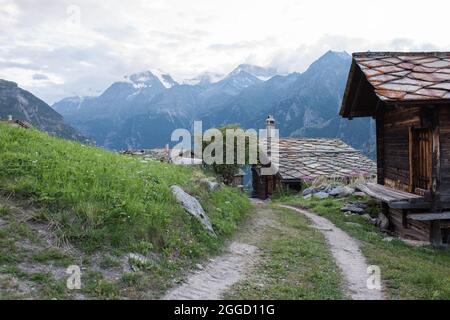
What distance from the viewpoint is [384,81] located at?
11977 millimetres

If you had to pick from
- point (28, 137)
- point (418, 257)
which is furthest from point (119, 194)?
point (418, 257)

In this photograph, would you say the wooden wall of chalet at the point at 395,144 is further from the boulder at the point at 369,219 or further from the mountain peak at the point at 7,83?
the mountain peak at the point at 7,83

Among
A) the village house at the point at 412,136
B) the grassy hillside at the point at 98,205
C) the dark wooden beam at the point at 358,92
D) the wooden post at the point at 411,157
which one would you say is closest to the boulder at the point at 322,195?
the village house at the point at 412,136

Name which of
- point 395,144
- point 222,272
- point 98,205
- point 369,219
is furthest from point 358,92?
point 98,205

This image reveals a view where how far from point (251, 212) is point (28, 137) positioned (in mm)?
8484

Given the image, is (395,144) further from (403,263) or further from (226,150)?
(226,150)

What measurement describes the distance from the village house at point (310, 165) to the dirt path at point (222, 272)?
733 inches

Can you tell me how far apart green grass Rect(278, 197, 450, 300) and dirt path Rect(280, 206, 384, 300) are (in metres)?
0.25

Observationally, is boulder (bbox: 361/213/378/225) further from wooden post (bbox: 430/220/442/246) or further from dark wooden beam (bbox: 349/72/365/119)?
dark wooden beam (bbox: 349/72/365/119)

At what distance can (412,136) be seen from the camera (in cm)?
1295

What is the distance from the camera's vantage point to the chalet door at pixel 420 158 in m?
12.5

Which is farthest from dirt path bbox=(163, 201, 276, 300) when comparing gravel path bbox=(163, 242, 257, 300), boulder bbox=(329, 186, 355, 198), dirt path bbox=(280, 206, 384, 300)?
boulder bbox=(329, 186, 355, 198)

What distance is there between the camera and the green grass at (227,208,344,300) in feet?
21.7
